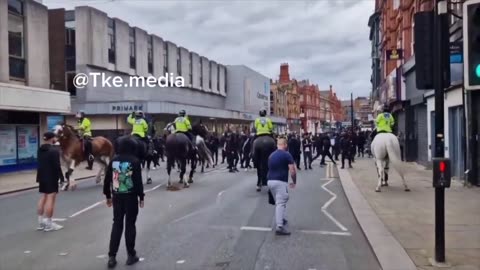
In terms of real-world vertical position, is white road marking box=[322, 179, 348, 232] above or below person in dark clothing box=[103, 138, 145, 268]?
below

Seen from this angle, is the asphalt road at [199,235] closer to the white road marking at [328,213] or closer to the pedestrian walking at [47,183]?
the white road marking at [328,213]

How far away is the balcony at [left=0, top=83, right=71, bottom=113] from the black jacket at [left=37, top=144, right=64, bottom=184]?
39.6 feet

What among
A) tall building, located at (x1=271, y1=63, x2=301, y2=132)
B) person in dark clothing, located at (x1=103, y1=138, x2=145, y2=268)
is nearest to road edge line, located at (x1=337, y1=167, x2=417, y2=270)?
person in dark clothing, located at (x1=103, y1=138, x2=145, y2=268)

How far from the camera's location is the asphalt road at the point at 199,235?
22.1 ft

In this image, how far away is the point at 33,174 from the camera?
21.2 metres

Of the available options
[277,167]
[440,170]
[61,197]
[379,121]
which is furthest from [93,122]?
[440,170]

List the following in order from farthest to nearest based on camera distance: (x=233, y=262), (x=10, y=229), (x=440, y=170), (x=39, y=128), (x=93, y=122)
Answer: (x=93, y=122), (x=39, y=128), (x=10, y=229), (x=233, y=262), (x=440, y=170)

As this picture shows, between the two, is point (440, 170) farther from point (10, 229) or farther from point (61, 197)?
point (61, 197)

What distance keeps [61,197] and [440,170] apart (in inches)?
398

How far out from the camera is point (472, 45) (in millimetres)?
5801

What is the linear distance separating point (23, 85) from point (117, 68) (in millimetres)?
19674

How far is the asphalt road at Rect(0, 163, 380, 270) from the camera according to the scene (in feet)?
22.1

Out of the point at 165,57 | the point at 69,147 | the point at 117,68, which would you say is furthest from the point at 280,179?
the point at 165,57

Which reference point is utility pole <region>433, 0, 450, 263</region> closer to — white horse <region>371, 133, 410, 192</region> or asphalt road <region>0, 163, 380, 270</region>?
asphalt road <region>0, 163, 380, 270</region>
